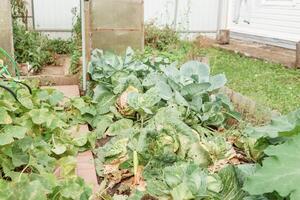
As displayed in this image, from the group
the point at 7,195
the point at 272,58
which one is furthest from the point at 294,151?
the point at 272,58

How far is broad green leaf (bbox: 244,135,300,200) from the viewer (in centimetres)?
151

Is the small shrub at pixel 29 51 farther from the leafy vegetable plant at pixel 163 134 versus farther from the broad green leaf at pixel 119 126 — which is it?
the broad green leaf at pixel 119 126

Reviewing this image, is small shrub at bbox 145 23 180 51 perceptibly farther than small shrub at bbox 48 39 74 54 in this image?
Yes

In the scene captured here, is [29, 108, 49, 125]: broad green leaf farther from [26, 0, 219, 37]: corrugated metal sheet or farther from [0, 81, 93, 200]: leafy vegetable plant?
[26, 0, 219, 37]: corrugated metal sheet

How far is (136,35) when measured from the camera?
4613 mm

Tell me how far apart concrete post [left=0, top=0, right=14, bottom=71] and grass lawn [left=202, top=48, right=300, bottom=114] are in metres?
2.48

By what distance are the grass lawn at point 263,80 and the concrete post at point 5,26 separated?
Answer: 2.48m

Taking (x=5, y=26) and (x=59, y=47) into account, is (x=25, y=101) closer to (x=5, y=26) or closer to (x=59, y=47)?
(x=5, y=26)

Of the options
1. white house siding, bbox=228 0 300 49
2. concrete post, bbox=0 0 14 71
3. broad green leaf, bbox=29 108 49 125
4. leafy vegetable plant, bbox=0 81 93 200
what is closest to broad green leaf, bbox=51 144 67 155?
leafy vegetable plant, bbox=0 81 93 200

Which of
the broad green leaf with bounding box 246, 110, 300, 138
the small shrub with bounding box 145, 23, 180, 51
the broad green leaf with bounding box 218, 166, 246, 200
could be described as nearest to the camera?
the broad green leaf with bounding box 246, 110, 300, 138

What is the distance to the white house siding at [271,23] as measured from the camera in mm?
7992

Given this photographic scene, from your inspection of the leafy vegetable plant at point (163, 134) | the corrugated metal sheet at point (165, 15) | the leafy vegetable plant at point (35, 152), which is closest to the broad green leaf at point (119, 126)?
the leafy vegetable plant at point (163, 134)

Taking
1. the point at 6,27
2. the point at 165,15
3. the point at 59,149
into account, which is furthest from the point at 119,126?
the point at 165,15

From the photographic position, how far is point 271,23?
8.74m
